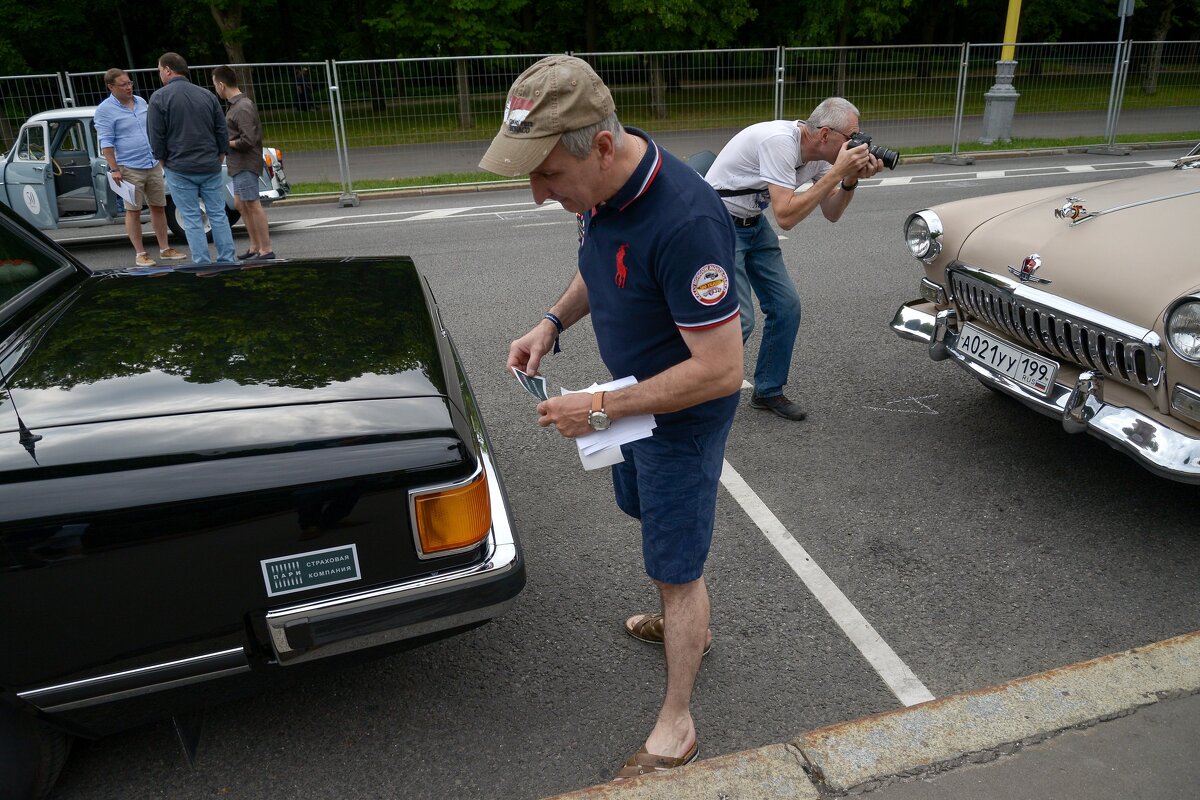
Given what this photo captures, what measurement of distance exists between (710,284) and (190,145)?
23.1ft

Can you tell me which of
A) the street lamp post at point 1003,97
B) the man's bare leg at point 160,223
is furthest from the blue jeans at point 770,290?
the street lamp post at point 1003,97

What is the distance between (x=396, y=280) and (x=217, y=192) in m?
5.54

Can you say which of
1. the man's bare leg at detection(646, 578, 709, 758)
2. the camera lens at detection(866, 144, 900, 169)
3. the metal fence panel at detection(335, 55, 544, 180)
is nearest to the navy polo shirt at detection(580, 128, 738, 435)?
the man's bare leg at detection(646, 578, 709, 758)

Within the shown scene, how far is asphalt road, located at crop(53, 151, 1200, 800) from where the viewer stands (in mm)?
2512

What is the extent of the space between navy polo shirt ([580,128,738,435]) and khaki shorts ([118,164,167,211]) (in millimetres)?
7935

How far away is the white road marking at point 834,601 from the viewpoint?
2.75 metres

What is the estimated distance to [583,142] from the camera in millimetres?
2000

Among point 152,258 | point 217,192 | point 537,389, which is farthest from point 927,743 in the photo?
point 152,258

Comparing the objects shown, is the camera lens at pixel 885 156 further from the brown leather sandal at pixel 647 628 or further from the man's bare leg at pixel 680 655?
the man's bare leg at pixel 680 655

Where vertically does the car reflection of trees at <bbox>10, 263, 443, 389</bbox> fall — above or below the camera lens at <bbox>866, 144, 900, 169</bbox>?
below

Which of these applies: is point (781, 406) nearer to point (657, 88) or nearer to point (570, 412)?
point (570, 412)

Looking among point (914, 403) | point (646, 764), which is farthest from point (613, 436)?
point (914, 403)

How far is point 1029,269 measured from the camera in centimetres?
369

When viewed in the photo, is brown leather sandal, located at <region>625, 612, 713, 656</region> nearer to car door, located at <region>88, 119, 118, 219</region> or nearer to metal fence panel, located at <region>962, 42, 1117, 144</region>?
car door, located at <region>88, 119, 118, 219</region>
